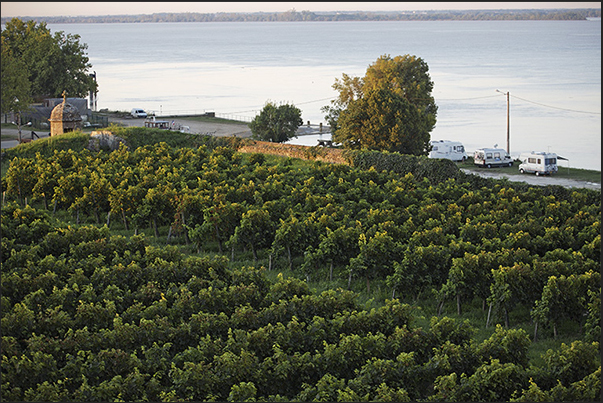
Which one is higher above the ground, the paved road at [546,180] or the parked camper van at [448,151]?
the parked camper van at [448,151]

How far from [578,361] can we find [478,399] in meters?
2.73

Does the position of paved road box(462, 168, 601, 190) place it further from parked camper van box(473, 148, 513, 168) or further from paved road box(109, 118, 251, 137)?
paved road box(109, 118, 251, 137)

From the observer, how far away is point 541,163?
2072 inches

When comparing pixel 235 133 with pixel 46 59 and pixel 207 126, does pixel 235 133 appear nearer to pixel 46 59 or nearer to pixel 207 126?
pixel 207 126

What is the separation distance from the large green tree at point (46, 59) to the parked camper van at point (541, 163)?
41096mm

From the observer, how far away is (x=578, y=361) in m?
16.8

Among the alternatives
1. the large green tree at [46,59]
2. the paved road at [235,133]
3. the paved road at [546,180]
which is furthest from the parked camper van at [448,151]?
the large green tree at [46,59]

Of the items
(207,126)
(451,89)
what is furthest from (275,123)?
(451,89)

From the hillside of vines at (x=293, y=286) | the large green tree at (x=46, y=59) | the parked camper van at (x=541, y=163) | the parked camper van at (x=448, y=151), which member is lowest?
the hillside of vines at (x=293, y=286)

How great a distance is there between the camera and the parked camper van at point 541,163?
5253 cm

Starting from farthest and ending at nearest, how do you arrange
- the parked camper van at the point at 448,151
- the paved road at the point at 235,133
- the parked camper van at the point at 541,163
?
the parked camper van at the point at 448,151 < the parked camper van at the point at 541,163 < the paved road at the point at 235,133

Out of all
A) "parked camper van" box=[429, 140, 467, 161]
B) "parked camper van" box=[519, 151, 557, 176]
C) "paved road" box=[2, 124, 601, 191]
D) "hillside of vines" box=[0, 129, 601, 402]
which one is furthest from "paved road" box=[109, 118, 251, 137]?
"hillside of vines" box=[0, 129, 601, 402]

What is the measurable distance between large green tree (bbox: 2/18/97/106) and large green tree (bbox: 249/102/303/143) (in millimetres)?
20148

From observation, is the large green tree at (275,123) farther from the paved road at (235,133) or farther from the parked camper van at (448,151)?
the parked camper van at (448,151)
